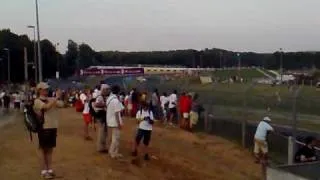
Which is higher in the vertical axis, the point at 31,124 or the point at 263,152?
the point at 31,124

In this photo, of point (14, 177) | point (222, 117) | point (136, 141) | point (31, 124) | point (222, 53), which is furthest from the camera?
point (222, 53)

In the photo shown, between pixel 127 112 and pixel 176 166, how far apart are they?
549 inches

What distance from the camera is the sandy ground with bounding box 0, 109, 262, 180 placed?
463 inches

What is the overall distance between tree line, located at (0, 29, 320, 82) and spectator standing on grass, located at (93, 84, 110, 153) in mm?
90421

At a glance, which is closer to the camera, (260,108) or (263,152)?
(263,152)

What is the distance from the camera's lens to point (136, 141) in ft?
44.8

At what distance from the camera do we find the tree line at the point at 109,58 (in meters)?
112

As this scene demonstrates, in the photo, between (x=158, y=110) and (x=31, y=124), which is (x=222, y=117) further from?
(x=31, y=124)

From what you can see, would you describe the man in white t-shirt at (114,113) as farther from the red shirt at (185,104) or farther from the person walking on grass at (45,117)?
the red shirt at (185,104)

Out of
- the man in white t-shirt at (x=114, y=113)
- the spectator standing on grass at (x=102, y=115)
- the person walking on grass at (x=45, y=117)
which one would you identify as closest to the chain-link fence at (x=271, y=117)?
the spectator standing on grass at (x=102, y=115)

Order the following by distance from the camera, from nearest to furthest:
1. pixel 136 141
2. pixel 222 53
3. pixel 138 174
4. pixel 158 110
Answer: pixel 138 174
pixel 136 141
pixel 158 110
pixel 222 53

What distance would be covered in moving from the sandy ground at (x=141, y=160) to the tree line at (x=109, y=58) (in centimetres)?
8526

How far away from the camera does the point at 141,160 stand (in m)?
13.4

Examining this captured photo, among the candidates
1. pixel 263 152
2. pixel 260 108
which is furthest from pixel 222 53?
pixel 263 152
